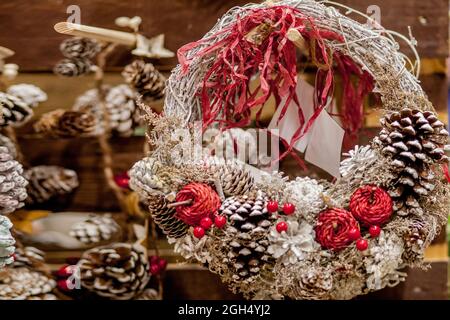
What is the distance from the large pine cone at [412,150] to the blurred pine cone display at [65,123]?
613 mm

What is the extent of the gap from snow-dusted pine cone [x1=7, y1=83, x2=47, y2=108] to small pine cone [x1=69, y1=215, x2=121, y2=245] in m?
0.27

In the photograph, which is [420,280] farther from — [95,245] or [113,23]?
[113,23]

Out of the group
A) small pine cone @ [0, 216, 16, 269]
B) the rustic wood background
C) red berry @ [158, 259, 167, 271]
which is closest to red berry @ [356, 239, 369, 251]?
the rustic wood background

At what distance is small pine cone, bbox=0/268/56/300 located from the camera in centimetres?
117

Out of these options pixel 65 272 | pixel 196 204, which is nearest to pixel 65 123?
pixel 65 272

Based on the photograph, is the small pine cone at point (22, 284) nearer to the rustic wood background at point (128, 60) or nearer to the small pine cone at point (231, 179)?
the rustic wood background at point (128, 60)

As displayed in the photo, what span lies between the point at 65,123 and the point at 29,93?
93 mm

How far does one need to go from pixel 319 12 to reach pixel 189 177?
0.36 meters

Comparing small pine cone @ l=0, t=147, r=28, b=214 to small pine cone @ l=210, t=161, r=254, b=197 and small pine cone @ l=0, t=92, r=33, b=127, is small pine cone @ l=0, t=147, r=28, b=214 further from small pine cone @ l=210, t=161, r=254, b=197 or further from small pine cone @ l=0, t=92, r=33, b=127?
small pine cone @ l=210, t=161, r=254, b=197

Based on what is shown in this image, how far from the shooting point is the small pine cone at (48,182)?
1211 mm

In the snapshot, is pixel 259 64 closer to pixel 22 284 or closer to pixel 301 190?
pixel 301 190

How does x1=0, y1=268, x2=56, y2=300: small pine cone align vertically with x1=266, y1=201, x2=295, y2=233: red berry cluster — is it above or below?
below

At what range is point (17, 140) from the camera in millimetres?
1207

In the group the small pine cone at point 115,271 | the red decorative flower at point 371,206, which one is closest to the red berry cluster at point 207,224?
the red decorative flower at point 371,206
